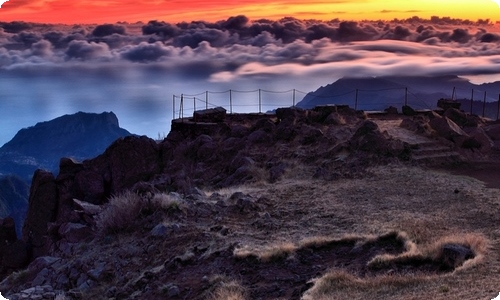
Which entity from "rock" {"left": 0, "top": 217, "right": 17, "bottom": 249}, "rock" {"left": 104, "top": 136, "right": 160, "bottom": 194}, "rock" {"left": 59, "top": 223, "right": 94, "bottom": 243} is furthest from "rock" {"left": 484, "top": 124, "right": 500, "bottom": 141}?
"rock" {"left": 0, "top": 217, "right": 17, "bottom": 249}

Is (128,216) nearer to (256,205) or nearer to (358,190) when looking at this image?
(256,205)

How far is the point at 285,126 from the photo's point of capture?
2944 centimetres

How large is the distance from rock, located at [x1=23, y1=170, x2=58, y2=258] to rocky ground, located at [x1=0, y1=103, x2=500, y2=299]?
0.22 ft

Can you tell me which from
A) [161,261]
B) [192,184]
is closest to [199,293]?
[161,261]

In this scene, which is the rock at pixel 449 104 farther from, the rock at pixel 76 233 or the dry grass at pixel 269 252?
the dry grass at pixel 269 252

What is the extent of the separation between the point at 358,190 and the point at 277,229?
5.01 meters

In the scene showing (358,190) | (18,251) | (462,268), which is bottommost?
(18,251)

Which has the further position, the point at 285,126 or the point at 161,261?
the point at 285,126

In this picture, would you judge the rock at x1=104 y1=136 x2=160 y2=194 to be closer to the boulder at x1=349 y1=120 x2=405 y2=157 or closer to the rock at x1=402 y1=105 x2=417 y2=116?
the boulder at x1=349 y1=120 x2=405 y2=157

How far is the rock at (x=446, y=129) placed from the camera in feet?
91.6

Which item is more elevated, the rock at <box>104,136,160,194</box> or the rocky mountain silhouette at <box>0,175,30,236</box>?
the rock at <box>104,136,160,194</box>

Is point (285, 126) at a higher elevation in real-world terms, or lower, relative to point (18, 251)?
higher

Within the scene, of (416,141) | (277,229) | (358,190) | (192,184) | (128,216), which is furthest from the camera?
(416,141)

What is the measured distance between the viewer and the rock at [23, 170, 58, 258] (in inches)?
1155
